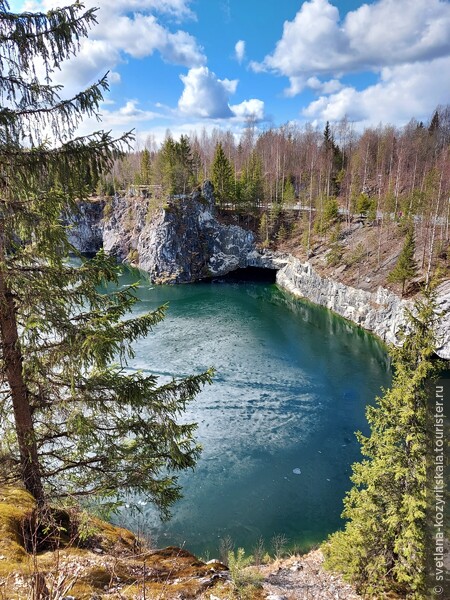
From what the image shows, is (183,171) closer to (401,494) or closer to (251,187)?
(251,187)

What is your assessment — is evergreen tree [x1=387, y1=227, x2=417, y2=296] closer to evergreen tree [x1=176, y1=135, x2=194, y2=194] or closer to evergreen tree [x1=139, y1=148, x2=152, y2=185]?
evergreen tree [x1=176, y1=135, x2=194, y2=194]

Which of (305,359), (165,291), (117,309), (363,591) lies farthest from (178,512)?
(165,291)

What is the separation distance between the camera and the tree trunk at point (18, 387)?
5391mm

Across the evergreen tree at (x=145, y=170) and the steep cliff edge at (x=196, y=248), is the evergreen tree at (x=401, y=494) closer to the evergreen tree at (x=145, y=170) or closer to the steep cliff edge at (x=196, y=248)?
the steep cliff edge at (x=196, y=248)

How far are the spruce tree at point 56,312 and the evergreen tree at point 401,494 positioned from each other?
4528 millimetres

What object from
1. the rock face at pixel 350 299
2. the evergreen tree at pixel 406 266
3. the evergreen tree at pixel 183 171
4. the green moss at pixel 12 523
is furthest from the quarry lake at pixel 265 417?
the evergreen tree at pixel 183 171

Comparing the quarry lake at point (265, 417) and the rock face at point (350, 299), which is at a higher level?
the rock face at point (350, 299)

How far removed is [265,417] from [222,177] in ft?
146

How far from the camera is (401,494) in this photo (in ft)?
25.6

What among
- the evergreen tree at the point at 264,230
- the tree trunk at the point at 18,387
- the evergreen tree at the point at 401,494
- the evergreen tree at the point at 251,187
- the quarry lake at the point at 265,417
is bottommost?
the quarry lake at the point at 265,417

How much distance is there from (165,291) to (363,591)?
140 feet

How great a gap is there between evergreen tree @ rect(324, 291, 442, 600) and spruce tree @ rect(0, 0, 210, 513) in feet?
14.9

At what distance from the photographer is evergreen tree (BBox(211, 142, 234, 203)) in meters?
56.4

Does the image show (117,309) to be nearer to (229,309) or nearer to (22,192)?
(22,192)
